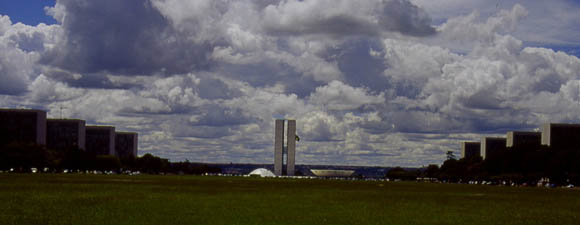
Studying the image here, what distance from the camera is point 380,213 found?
3559cm

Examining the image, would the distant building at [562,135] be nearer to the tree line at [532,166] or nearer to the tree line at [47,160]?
the tree line at [532,166]

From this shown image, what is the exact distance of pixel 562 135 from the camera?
192 metres

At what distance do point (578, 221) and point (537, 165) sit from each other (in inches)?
4454

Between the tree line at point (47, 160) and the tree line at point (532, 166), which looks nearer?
the tree line at point (532, 166)

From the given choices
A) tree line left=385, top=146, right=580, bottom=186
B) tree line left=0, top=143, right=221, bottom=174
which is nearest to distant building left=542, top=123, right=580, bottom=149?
tree line left=385, top=146, right=580, bottom=186

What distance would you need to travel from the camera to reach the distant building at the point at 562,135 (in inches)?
7534

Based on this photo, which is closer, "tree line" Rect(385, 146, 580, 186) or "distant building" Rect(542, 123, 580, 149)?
"tree line" Rect(385, 146, 580, 186)

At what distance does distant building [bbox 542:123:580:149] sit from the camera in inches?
7534

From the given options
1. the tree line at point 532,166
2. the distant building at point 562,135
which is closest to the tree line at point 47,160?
the tree line at point 532,166

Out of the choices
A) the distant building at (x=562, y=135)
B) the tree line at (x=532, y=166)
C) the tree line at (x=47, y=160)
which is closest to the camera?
the tree line at (x=532, y=166)

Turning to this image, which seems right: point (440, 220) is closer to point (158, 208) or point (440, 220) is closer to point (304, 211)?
point (304, 211)

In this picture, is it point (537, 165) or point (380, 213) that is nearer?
point (380, 213)

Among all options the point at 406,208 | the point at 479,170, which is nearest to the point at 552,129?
the point at 479,170

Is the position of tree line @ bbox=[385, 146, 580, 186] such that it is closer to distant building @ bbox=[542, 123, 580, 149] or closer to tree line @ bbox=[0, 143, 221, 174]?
distant building @ bbox=[542, 123, 580, 149]
